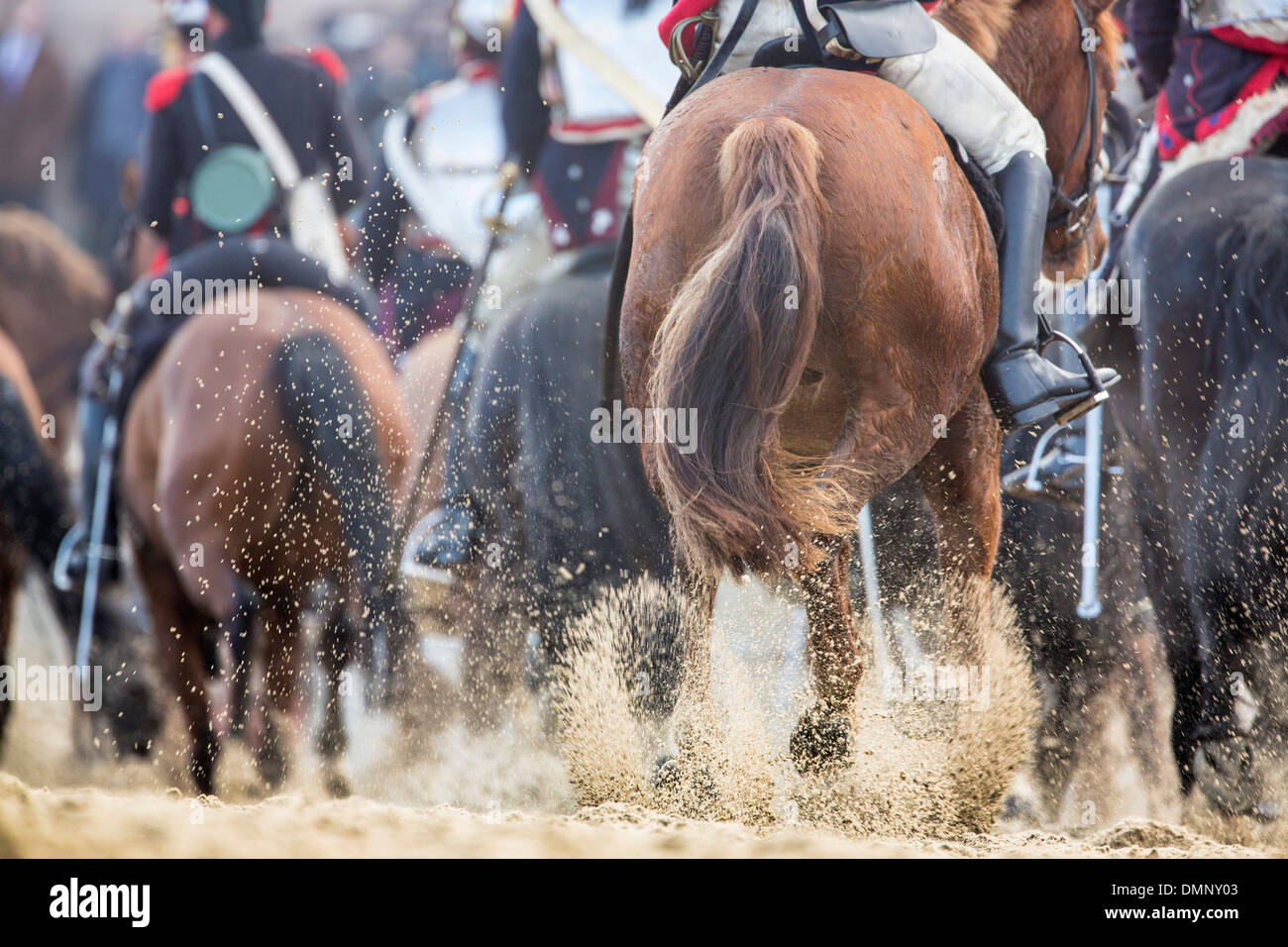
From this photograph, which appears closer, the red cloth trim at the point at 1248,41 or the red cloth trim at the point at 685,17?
the red cloth trim at the point at 685,17

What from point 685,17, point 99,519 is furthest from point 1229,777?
point 99,519

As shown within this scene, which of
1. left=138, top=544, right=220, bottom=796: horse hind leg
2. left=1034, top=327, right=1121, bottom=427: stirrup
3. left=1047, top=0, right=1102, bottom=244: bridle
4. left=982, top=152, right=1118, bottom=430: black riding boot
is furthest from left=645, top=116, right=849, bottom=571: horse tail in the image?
left=138, top=544, right=220, bottom=796: horse hind leg

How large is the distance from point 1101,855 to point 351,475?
2.37 metres

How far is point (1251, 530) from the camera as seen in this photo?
336cm

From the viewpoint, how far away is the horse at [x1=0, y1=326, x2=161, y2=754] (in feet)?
13.9

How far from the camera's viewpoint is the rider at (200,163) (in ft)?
13.3

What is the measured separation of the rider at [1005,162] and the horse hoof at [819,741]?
32.7 inches

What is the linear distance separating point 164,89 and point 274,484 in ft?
4.74

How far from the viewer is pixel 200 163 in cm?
417

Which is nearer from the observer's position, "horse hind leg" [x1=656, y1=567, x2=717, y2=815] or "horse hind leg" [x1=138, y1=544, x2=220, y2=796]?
"horse hind leg" [x1=656, y1=567, x2=717, y2=815]

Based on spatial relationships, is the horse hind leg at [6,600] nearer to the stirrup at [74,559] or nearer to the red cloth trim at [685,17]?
the stirrup at [74,559]

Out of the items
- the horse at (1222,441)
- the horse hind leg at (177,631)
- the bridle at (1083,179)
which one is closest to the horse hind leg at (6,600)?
Answer: the horse hind leg at (177,631)

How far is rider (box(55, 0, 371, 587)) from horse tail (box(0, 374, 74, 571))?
11 centimetres

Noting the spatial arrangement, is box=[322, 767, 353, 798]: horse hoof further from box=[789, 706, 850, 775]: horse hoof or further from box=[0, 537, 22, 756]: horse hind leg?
box=[789, 706, 850, 775]: horse hoof
